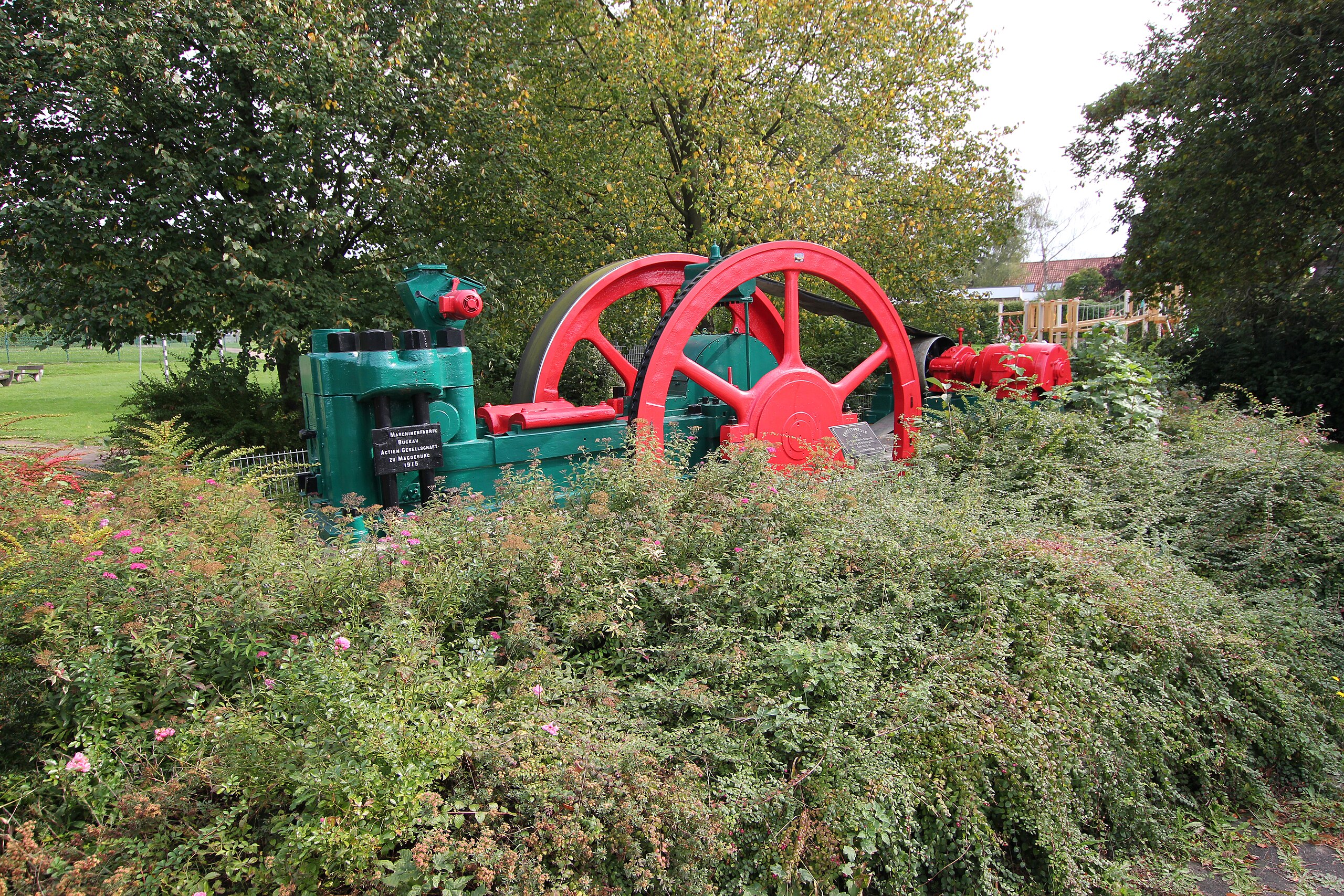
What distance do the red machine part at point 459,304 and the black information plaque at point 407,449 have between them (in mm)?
942

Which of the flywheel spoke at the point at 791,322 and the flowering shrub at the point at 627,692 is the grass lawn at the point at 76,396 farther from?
the flywheel spoke at the point at 791,322

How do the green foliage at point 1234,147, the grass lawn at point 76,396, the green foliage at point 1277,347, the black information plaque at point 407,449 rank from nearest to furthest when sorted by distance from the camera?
the black information plaque at point 407,449, the green foliage at point 1234,147, the green foliage at point 1277,347, the grass lawn at point 76,396

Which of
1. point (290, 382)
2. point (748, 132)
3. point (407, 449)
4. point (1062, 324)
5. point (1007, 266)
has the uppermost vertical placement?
point (1007, 266)

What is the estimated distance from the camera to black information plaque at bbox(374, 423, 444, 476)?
498 cm

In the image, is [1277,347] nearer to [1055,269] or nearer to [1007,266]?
[1007,266]

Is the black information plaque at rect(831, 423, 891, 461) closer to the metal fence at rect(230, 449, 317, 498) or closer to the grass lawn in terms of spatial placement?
the metal fence at rect(230, 449, 317, 498)

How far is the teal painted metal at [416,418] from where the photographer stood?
16.6ft

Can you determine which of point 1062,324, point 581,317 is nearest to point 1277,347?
point 1062,324

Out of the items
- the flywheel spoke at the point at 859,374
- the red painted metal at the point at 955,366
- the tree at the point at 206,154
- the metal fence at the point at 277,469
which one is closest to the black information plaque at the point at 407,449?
the metal fence at the point at 277,469

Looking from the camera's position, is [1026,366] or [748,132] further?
[748,132]

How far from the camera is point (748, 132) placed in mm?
10500

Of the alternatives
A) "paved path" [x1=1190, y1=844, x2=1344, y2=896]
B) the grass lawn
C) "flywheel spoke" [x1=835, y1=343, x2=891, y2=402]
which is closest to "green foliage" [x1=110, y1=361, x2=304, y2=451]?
the grass lawn

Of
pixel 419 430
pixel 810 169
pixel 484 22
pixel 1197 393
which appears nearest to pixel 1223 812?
pixel 419 430

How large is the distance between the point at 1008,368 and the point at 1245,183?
20.2 ft
